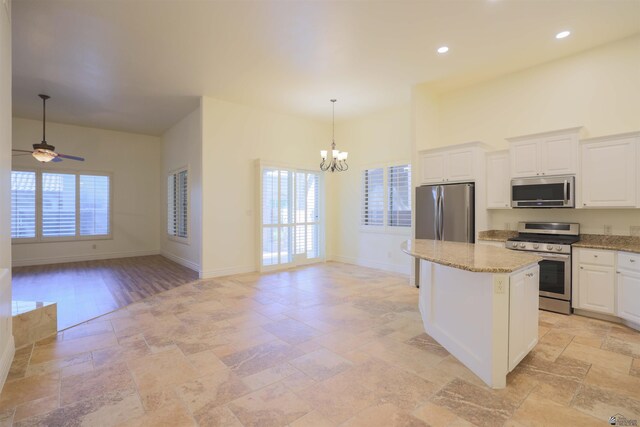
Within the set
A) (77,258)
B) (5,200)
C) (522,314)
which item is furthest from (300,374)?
(77,258)

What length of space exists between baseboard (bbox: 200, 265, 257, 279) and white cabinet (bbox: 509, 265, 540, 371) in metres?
4.82

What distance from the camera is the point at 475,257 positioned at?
2582 millimetres

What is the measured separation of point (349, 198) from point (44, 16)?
5635mm

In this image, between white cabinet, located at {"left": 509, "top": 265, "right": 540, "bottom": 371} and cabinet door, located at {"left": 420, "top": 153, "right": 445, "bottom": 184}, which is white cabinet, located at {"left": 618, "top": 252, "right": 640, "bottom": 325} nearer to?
white cabinet, located at {"left": 509, "top": 265, "right": 540, "bottom": 371}

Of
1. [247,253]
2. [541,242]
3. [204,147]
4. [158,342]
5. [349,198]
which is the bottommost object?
[158,342]

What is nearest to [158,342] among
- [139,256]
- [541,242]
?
[541,242]

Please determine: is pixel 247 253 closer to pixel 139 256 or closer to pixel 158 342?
pixel 158 342

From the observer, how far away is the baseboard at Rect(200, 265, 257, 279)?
18.9 feet

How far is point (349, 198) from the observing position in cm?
734

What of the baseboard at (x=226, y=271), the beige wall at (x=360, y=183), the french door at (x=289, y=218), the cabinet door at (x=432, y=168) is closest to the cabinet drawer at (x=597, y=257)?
the cabinet door at (x=432, y=168)

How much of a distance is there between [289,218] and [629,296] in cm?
528

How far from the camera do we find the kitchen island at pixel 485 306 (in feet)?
7.53

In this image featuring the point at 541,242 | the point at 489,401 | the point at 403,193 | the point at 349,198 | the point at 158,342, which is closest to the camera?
the point at 489,401

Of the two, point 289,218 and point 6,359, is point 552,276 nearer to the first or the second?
point 289,218
